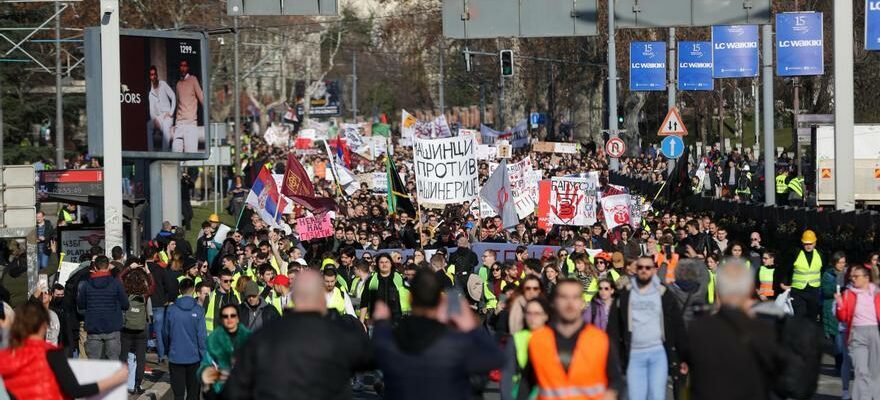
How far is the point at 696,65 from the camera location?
40.1 metres

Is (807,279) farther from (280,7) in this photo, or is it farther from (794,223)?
(280,7)

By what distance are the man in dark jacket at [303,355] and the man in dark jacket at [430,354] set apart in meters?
0.17

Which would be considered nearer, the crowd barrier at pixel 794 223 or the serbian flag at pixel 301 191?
the crowd barrier at pixel 794 223

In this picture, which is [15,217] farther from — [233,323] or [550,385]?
[550,385]

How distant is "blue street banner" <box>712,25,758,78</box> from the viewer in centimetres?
3556

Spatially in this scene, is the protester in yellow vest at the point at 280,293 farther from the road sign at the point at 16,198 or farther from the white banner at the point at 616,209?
the white banner at the point at 616,209

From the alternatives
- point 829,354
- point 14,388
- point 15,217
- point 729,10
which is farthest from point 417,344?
point 729,10

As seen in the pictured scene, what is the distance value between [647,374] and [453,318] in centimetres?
358

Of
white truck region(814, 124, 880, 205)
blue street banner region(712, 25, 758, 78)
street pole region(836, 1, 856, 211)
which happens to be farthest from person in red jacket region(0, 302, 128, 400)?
white truck region(814, 124, 880, 205)

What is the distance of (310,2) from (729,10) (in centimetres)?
822

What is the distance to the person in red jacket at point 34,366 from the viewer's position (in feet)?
30.3

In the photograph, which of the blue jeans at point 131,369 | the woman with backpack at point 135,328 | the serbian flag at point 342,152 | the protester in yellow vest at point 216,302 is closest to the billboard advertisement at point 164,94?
the woman with backpack at point 135,328

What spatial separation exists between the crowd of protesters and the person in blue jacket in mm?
14

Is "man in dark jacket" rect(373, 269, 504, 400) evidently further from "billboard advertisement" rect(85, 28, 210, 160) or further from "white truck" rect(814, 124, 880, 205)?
"white truck" rect(814, 124, 880, 205)
